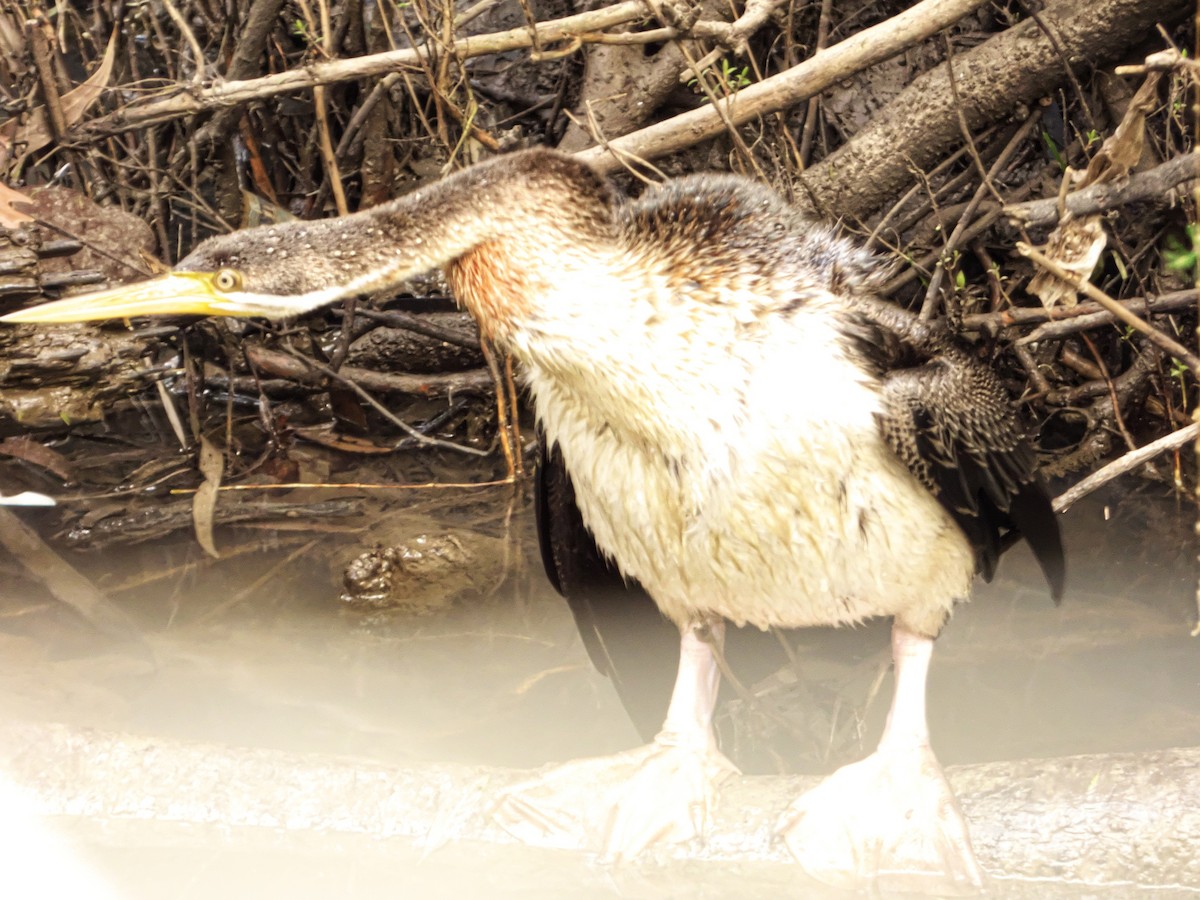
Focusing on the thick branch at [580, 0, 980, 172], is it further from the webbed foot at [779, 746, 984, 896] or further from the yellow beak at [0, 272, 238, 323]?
the webbed foot at [779, 746, 984, 896]

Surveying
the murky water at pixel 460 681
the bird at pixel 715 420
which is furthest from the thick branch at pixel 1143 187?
the murky water at pixel 460 681

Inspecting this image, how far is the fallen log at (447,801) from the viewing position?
4.22 feet

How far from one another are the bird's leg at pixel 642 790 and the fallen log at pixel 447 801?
0.07ft

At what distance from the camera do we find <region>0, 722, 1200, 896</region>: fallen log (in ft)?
4.22

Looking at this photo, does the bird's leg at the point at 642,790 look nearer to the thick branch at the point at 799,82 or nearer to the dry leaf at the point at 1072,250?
the dry leaf at the point at 1072,250

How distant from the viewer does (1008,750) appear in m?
1.60

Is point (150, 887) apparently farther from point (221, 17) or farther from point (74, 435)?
point (221, 17)

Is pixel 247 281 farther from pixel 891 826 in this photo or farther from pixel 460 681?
pixel 891 826

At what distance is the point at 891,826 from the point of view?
4.51 ft

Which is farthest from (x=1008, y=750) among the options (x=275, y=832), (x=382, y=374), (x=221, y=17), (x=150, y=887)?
(x=221, y=17)

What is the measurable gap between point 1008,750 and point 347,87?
2015mm

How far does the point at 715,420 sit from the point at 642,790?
51 cm

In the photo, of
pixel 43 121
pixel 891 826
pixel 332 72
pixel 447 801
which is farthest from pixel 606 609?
pixel 43 121

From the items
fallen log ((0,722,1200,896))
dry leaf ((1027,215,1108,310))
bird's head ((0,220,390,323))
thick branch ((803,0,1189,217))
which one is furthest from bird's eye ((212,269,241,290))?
thick branch ((803,0,1189,217))
